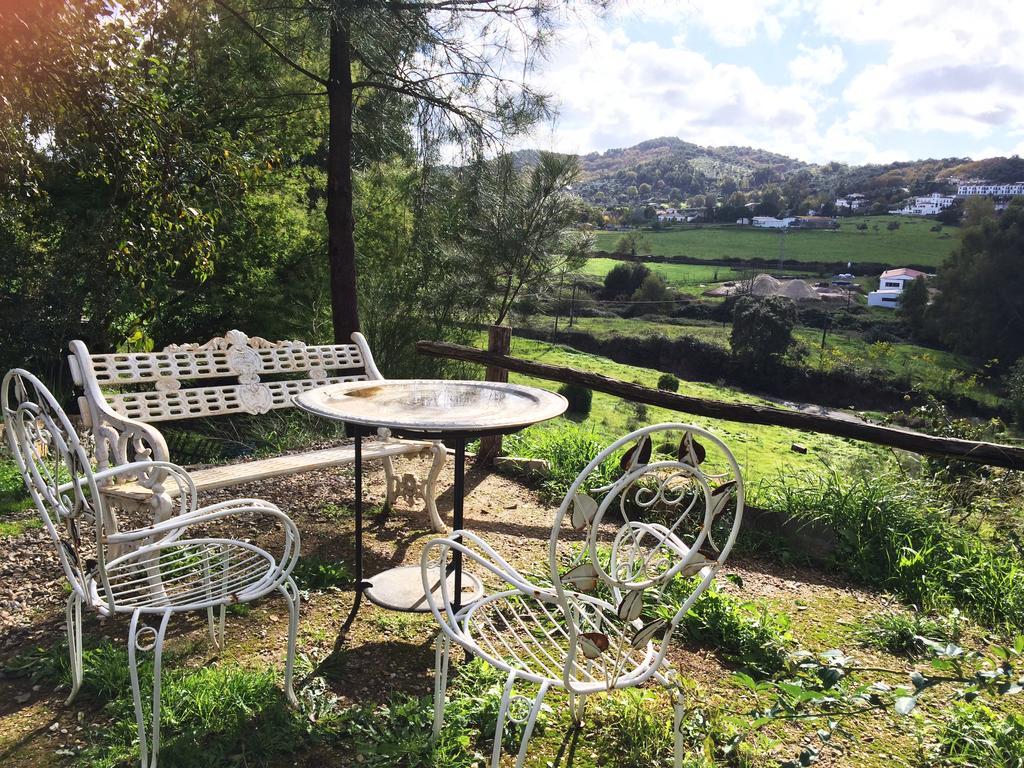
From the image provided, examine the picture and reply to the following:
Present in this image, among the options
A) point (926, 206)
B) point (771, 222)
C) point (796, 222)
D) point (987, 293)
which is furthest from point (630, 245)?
point (926, 206)

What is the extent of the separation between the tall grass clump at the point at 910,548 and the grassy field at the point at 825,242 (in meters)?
36.0

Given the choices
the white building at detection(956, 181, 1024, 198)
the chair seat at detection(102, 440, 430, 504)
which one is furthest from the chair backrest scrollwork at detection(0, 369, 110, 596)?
the white building at detection(956, 181, 1024, 198)

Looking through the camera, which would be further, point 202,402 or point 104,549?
point 202,402

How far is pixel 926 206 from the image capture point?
43.8 metres

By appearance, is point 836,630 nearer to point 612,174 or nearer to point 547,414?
point 547,414

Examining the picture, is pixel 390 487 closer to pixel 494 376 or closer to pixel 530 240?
pixel 494 376

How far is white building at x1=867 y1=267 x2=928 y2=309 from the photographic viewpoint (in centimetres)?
3559

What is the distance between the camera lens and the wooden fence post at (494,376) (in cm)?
484

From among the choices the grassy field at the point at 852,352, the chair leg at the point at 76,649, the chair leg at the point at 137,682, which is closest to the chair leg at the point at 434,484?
the chair leg at the point at 76,649

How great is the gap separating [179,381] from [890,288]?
40.4m

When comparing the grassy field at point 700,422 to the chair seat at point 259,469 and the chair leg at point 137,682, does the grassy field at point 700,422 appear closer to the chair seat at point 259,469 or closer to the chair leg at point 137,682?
the chair seat at point 259,469

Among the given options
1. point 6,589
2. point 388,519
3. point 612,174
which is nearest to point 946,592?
point 388,519

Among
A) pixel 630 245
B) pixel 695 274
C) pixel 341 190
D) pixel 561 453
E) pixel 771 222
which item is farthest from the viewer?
pixel 771 222

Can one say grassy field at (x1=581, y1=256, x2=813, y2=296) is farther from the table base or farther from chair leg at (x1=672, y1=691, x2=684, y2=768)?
chair leg at (x1=672, y1=691, x2=684, y2=768)
